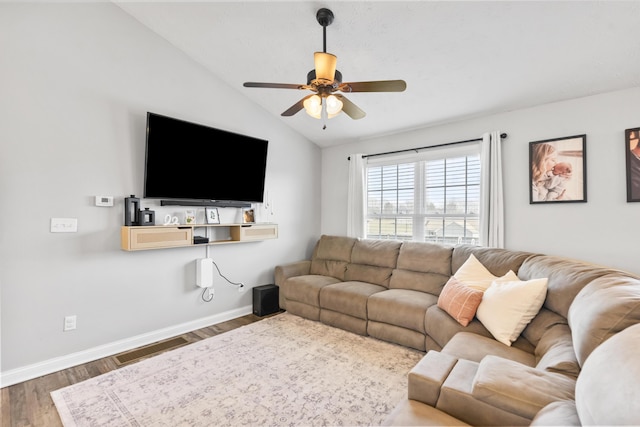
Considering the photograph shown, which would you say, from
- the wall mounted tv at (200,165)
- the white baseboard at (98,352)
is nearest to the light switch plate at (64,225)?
the wall mounted tv at (200,165)

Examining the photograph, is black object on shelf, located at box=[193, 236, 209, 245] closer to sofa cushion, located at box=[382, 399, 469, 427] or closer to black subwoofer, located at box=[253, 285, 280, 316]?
black subwoofer, located at box=[253, 285, 280, 316]

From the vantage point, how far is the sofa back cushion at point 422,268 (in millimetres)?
3305

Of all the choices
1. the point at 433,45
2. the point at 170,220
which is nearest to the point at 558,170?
the point at 433,45

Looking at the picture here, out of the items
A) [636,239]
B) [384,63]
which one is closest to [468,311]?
[636,239]

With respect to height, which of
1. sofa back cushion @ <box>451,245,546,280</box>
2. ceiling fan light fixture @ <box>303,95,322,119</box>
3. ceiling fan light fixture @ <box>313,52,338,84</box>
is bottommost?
sofa back cushion @ <box>451,245,546,280</box>

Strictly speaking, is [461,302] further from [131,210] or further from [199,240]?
[131,210]

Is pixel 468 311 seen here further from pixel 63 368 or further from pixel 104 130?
pixel 104 130

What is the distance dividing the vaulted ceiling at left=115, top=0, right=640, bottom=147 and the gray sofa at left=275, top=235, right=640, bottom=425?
1.61 meters

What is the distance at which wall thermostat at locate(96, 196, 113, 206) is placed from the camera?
8.91 ft

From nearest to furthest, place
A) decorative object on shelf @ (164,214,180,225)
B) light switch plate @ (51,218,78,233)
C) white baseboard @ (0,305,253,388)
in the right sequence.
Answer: white baseboard @ (0,305,253,388) < light switch plate @ (51,218,78,233) < decorative object on shelf @ (164,214,180,225)

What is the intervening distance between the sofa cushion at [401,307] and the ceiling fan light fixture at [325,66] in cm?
213

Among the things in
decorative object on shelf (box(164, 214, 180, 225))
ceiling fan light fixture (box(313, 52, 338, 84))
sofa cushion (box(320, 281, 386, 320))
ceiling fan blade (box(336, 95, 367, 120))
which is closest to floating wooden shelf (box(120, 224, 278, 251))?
decorative object on shelf (box(164, 214, 180, 225))

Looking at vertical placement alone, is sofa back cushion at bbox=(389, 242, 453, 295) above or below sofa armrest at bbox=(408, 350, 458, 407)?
above

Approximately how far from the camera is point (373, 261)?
3879 mm
